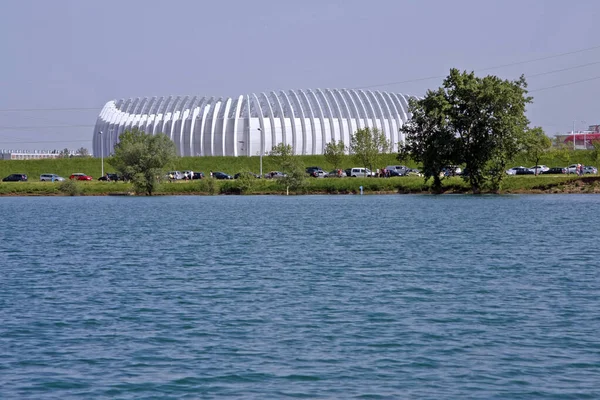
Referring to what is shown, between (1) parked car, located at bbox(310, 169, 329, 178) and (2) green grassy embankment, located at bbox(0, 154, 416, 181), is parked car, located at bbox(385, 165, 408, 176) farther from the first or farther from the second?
(1) parked car, located at bbox(310, 169, 329, 178)

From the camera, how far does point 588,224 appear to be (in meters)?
49.0

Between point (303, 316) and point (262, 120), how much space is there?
388 feet

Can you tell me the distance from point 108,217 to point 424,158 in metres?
33.7

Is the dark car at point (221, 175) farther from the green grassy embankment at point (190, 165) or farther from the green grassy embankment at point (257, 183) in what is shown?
the green grassy embankment at point (257, 183)

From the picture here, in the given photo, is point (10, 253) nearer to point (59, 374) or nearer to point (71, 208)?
point (59, 374)

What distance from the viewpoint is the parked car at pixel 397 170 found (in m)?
114

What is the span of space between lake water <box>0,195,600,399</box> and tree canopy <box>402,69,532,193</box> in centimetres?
3846

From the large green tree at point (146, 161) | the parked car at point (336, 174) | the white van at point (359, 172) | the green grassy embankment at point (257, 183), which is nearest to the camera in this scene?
the green grassy embankment at point (257, 183)

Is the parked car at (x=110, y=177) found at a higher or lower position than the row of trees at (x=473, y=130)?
lower

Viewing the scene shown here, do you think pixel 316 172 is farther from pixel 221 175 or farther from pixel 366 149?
pixel 221 175

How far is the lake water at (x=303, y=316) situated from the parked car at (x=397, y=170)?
7059cm

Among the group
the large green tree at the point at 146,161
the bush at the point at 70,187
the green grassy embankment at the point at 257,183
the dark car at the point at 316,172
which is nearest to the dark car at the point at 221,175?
the green grassy embankment at the point at 257,183

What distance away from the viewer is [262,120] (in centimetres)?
13762

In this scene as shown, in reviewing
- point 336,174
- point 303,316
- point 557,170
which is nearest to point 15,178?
point 336,174
